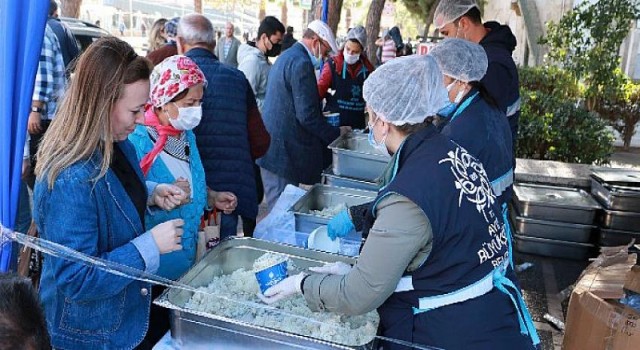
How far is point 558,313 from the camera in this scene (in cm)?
374

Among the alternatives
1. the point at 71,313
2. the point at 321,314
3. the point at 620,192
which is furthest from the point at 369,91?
the point at 620,192

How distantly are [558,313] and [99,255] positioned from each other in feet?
10.5

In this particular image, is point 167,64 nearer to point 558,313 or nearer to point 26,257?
point 26,257

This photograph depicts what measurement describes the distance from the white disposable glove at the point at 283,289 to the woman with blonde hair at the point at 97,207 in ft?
1.11

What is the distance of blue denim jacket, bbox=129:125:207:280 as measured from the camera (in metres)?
2.11

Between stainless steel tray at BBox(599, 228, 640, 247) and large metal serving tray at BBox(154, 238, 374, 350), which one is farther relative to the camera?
stainless steel tray at BBox(599, 228, 640, 247)

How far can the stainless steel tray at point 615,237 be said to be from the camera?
444cm

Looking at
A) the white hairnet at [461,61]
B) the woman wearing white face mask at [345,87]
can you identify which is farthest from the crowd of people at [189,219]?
the woman wearing white face mask at [345,87]

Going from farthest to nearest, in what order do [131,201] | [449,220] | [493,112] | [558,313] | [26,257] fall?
[558,313] < [493,112] < [26,257] < [131,201] < [449,220]

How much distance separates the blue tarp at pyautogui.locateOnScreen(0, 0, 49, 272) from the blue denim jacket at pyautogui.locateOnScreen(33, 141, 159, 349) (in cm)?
10

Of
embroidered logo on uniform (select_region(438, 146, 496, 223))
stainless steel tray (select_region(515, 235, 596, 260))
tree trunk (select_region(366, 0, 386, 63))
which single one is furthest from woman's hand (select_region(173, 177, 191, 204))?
tree trunk (select_region(366, 0, 386, 63))

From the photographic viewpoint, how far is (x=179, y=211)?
7.21 ft

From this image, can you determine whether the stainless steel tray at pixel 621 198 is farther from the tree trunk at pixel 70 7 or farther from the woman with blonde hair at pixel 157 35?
the tree trunk at pixel 70 7

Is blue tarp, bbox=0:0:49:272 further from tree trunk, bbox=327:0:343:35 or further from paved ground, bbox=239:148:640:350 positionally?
tree trunk, bbox=327:0:343:35
